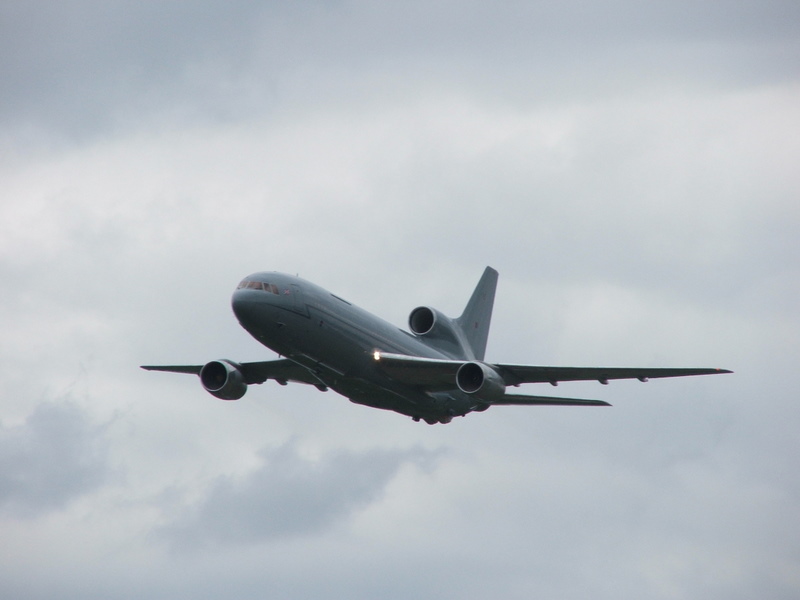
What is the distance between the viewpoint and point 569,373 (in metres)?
62.2

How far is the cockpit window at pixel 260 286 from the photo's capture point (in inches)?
2322

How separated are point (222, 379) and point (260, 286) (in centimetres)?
1000

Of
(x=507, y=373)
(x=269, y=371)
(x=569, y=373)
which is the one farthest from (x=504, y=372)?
(x=269, y=371)

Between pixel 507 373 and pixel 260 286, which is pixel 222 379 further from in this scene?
pixel 507 373

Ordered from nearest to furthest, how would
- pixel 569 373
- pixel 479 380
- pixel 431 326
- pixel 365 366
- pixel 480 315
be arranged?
pixel 479 380 → pixel 365 366 → pixel 569 373 → pixel 431 326 → pixel 480 315

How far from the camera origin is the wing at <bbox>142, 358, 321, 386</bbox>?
67375mm

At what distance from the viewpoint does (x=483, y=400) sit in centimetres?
6244

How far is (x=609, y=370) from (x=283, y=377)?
18394 mm

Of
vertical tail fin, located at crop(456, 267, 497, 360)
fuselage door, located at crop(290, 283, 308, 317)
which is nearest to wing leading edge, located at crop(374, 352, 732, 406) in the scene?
fuselage door, located at crop(290, 283, 308, 317)

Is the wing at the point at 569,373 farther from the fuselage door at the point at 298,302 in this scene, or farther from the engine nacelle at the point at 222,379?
the engine nacelle at the point at 222,379

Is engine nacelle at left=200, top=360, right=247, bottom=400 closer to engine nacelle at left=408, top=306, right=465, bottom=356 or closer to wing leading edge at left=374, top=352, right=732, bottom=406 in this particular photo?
wing leading edge at left=374, top=352, right=732, bottom=406

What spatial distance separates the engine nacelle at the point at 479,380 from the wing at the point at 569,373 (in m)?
1.64

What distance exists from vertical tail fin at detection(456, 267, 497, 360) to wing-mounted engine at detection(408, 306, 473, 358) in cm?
382

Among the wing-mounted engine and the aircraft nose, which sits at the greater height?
the wing-mounted engine
